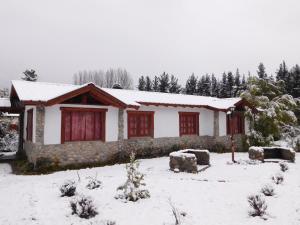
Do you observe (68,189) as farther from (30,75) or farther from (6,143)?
(30,75)

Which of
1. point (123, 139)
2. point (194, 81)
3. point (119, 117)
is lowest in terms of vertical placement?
point (123, 139)

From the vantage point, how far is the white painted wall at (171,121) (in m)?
17.4

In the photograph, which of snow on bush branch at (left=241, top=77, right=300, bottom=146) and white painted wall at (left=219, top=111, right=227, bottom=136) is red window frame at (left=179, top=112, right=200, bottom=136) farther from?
snow on bush branch at (left=241, top=77, right=300, bottom=146)

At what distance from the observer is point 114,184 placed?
370 inches

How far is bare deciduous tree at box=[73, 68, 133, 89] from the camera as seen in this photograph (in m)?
81.2

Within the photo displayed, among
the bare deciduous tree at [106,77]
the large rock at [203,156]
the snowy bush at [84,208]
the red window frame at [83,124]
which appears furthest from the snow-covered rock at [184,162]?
the bare deciduous tree at [106,77]

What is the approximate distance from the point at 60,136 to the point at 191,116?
10.0 meters

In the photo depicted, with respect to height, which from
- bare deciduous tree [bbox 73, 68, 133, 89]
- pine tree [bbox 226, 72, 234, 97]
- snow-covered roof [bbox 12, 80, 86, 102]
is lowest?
snow-covered roof [bbox 12, 80, 86, 102]

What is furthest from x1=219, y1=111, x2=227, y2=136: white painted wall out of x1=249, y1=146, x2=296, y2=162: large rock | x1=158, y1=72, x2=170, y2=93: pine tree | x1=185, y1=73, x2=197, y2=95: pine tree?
x1=158, y1=72, x2=170, y2=93: pine tree

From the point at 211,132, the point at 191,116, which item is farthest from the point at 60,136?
the point at 211,132

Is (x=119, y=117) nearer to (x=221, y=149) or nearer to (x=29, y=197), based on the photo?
(x=29, y=197)

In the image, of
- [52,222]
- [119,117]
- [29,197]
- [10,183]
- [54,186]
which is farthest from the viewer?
[119,117]

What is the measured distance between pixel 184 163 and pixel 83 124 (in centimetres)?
543

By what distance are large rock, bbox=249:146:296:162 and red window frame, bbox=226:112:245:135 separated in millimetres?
5354
